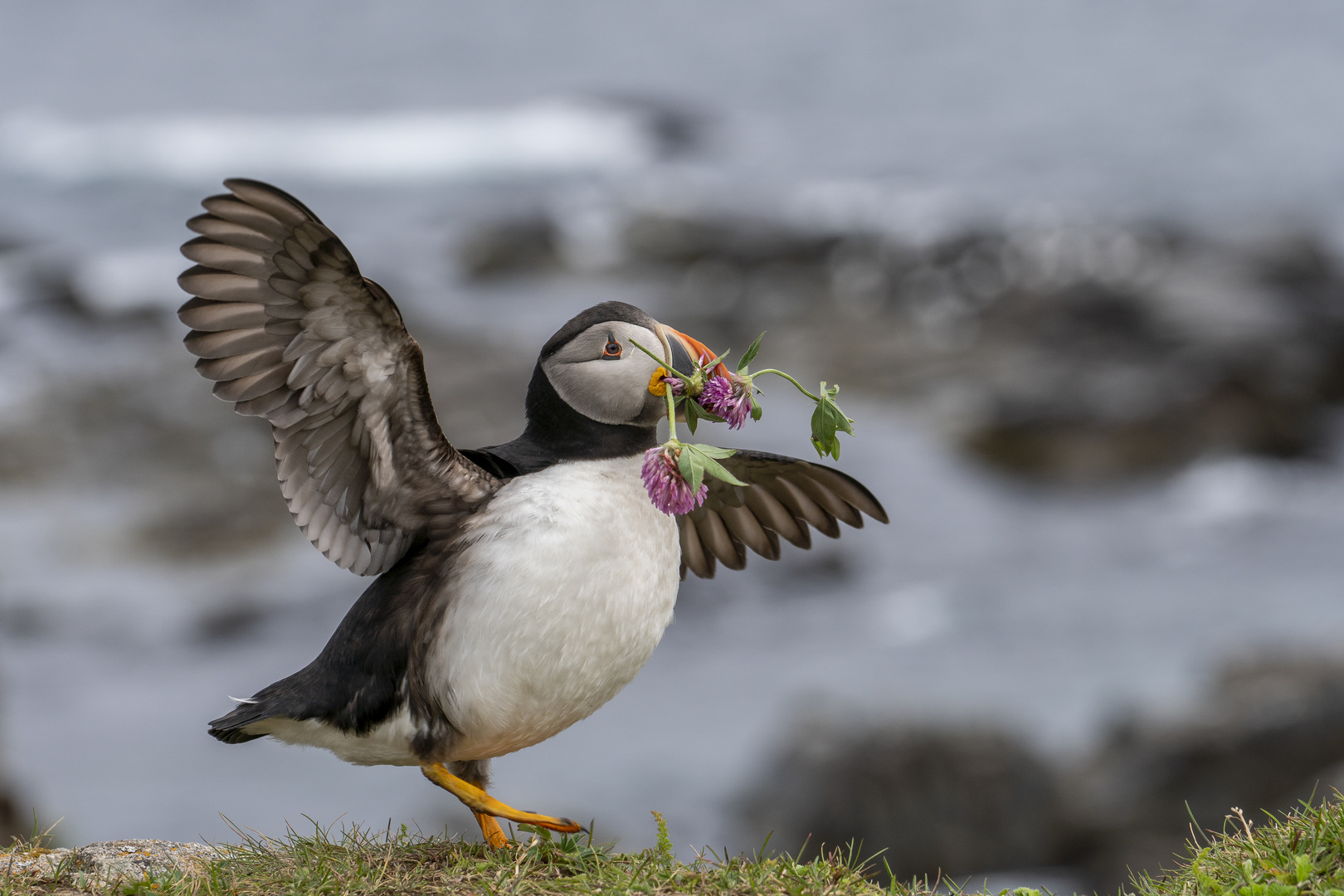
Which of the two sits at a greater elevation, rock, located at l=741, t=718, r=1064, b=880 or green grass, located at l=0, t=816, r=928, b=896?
green grass, located at l=0, t=816, r=928, b=896

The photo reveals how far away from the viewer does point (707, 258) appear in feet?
70.8

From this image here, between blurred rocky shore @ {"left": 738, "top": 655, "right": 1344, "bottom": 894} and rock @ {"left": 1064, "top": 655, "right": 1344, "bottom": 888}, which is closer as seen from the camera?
blurred rocky shore @ {"left": 738, "top": 655, "right": 1344, "bottom": 894}

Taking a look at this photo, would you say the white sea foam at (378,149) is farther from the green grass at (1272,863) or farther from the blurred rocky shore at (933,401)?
the green grass at (1272,863)

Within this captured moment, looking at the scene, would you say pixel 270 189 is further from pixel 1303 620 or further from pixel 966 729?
pixel 1303 620

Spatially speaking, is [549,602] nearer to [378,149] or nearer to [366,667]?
[366,667]

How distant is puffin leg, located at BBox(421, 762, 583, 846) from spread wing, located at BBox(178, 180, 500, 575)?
656mm

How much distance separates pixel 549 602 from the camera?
3.58m

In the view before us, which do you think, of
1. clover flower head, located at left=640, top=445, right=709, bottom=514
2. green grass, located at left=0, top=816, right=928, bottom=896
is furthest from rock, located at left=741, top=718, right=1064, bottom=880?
clover flower head, located at left=640, top=445, right=709, bottom=514

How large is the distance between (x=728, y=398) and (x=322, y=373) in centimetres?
116

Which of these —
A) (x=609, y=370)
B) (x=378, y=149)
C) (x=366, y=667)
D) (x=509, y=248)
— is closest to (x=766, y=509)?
(x=609, y=370)

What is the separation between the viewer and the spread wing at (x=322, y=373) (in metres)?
3.45

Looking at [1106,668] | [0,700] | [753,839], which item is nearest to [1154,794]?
[753,839]

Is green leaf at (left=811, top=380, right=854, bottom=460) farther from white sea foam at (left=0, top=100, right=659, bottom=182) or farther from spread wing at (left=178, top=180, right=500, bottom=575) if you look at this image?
white sea foam at (left=0, top=100, right=659, bottom=182)

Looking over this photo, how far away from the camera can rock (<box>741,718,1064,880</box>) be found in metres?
8.81
